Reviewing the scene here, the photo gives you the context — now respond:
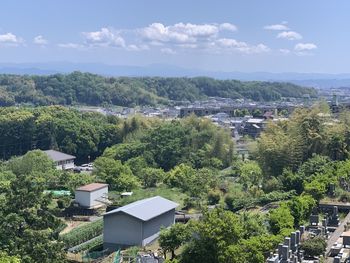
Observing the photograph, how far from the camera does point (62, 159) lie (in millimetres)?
46562

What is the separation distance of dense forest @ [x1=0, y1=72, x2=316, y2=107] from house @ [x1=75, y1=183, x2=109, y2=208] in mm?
73291

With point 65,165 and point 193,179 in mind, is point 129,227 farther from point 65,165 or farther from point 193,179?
point 65,165

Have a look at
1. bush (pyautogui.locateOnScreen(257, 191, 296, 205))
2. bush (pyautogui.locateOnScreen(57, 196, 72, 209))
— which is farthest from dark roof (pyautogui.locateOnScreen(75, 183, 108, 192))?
bush (pyautogui.locateOnScreen(257, 191, 296, 205))

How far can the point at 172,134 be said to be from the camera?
4525 centimetres

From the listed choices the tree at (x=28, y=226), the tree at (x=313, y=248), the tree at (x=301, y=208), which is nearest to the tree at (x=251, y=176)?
the tree at (x=301, y=208)

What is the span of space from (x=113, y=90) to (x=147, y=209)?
92638mm

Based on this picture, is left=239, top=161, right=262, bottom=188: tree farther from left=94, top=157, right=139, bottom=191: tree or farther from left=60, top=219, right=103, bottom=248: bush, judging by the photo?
left=60, top=219, right=103, bottom=248: bush

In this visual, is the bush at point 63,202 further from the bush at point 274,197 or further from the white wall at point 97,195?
the bush at point 274,197

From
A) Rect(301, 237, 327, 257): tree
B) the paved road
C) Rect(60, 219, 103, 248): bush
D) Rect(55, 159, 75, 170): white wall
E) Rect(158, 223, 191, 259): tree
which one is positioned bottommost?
Rect(55, 159, 75, 170): white wall

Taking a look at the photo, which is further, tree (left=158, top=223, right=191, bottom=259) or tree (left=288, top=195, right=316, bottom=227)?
tree (left=288, top=195, right=316, bottom=227)

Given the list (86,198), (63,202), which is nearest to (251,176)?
(86,198)

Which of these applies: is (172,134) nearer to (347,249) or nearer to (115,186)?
(115,186)

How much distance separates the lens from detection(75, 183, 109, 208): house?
32.3 meters

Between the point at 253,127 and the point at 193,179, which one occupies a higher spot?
the point at 193,179
